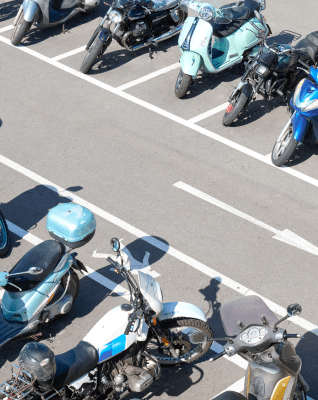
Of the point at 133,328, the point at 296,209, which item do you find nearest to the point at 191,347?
the point at 133,328

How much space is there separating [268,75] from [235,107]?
83 cm

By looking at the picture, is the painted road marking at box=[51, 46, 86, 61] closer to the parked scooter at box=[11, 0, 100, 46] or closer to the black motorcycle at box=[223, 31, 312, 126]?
the parked scooter at box=[11, 0, 100, 46]

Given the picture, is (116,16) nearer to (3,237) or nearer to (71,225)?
(3,237)

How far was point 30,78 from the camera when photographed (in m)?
10.0

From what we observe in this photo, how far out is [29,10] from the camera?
10.6 meters

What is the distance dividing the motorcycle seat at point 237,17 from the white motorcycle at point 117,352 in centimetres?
614

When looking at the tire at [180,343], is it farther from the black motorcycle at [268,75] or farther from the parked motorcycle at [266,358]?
the black motorcycle at [268,75]

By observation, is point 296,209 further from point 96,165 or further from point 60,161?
point 60,161

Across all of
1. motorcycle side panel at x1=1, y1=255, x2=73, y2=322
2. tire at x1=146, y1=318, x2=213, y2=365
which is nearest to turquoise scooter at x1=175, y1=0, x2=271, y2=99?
motorcycle side panel at x1=1, y1=255, x2=73, y2=322

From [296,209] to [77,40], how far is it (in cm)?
610

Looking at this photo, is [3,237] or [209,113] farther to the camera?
[209,113]

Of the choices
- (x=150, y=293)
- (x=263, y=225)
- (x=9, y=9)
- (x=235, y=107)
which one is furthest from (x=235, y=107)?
(x=9, y=9)

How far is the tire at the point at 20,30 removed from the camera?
10.6 meters

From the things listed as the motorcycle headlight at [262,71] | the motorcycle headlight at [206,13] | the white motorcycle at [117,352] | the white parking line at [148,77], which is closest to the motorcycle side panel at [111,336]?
the white motorcycle at [117,352]
